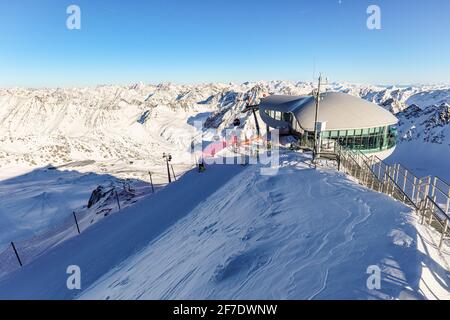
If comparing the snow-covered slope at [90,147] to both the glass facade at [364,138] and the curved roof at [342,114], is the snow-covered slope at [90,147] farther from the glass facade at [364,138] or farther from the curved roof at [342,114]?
the glass facade at [364,138]

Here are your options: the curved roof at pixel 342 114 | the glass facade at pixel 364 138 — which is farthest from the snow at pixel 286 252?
the curved roof at pixel 342 114

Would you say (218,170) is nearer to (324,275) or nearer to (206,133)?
(324,275)

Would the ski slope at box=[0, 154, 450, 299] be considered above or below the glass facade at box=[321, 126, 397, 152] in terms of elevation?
below

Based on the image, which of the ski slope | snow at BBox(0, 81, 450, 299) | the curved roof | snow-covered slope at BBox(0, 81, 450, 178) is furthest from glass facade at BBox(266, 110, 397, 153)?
snow-covered slope at BBox(0, 81, 450, 178)

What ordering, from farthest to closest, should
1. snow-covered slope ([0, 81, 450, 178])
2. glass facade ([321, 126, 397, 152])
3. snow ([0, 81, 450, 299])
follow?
1. snow-covered slope ([0, 81, 450, 178])
2. glass facade ([321, 126, 397, 152])
3. snow ([0, 81, 450, 299])

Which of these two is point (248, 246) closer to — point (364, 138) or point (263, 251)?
point (263, 251)

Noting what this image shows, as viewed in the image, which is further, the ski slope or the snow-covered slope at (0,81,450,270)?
the snow-covered slope at (0,81,450,270)

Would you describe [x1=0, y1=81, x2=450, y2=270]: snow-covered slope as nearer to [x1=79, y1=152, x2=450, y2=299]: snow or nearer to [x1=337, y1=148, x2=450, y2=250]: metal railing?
[x1=337, y1=148, x2=450, y2=250]: metal railing

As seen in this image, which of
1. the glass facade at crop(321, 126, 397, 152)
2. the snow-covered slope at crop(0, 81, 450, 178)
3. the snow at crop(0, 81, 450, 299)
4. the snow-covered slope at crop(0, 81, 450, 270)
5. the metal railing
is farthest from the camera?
the snow-covered slope at crop(0, 81, 450, 178)
